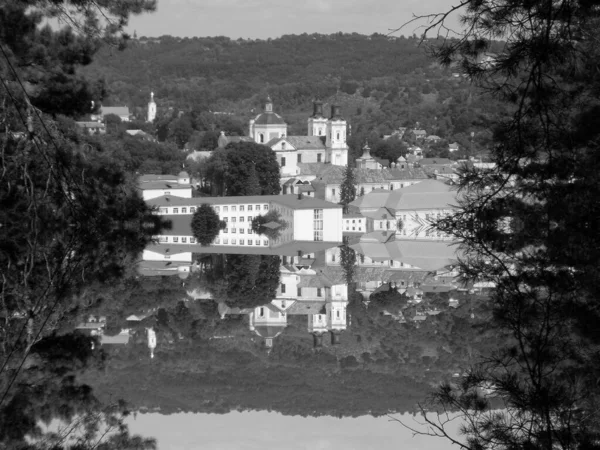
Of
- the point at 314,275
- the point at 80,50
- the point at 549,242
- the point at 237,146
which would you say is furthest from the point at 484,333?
the point at 237,146

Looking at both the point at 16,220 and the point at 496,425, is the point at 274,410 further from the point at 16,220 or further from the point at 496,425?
the point at 16,220

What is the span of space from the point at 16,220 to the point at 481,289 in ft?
23.3

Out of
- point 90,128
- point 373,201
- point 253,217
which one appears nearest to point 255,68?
point 373,201

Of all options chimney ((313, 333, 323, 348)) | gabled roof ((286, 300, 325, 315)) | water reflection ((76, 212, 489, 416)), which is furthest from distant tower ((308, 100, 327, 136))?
chimney ((313, 333, 323, 348))

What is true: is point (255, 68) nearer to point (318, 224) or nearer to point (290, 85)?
point (290, 85)

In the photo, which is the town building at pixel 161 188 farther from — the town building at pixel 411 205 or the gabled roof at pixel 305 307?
the gabled roof at pixel 305 307

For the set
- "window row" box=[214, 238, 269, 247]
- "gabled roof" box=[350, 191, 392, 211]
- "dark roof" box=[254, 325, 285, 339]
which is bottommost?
"dark roof" box=[254, 325, 285, 339]

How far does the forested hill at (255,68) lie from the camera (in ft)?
440

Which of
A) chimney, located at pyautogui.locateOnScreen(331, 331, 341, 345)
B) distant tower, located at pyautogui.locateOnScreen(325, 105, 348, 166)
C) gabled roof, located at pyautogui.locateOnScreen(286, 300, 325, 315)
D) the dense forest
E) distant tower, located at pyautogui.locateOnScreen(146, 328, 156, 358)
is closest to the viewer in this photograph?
distant tower, located at pyautogui.locateOnScreen(146, 328, 156, 358)

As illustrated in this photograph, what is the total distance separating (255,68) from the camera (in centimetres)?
15450

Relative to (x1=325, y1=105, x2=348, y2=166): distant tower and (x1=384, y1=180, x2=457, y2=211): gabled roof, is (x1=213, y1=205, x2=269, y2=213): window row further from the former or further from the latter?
(x1=325, y1=105, x2=348, y2=166): distant tower

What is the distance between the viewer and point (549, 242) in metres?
13.6

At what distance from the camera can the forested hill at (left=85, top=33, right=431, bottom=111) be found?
134125mm

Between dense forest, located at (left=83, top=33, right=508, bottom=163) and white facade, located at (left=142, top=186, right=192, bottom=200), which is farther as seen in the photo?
dense forest, located at (left=83, top=33, right=508, bottom=163)
